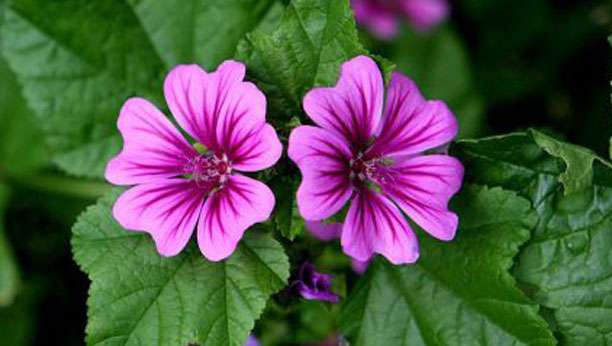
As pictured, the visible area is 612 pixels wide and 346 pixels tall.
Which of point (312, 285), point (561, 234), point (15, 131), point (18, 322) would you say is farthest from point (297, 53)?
point (18, 322)

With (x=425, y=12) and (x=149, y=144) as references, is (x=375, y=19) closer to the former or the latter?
(x=425, y=12)

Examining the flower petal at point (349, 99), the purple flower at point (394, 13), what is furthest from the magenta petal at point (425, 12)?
the flower petal at point (349, 99)

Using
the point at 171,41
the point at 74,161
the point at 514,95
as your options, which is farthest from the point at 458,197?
the point at 514,95

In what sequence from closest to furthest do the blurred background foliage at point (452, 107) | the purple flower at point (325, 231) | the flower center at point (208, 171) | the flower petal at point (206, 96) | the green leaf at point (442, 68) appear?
the flower petal at point (206, 96), the flower center at point (208, 171), the purple flower at point (325, 231), the blurred background foliage at point (452, 107), the green leaf at point (442, 68)

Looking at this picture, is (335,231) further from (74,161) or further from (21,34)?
(21,34)

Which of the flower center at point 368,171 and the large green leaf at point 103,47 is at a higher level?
the flower center at point 368,171

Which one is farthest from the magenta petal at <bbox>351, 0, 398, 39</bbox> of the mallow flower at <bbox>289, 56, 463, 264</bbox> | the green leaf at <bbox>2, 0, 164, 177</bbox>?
the mallow flower at <bbox>289, 56, 463, 264</bbox>

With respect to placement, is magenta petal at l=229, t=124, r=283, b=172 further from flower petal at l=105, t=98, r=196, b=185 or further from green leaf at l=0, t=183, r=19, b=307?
green leaf at l=0, t=183, r=19, b=307

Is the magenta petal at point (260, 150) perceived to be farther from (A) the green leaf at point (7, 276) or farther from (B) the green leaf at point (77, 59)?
(A) the green leaf at point (7, 276)
